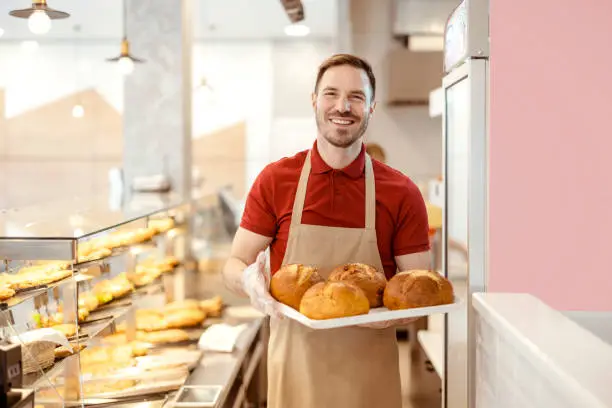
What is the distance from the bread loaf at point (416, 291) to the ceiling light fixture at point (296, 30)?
4811mm

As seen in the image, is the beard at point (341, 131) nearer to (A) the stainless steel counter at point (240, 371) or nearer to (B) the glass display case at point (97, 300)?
(B) the glass display case at point (97, 300)

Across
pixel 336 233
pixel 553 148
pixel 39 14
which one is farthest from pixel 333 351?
pixel 39 14

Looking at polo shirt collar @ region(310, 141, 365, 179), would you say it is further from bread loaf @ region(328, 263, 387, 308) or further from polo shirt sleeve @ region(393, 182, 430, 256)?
bread loaf @ region(328, 263, 387, 308)

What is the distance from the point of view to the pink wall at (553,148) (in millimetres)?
2047

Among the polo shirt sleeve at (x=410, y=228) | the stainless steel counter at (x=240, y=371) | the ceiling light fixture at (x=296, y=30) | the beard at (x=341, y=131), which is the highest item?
the ceiling light fixture at (x=296, y=30)

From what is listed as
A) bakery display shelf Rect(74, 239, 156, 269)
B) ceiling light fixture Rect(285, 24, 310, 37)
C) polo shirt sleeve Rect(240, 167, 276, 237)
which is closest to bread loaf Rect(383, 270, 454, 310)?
polo shirt sleeve Rect(240, 167, 276, 237)

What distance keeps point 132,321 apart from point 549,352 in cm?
235

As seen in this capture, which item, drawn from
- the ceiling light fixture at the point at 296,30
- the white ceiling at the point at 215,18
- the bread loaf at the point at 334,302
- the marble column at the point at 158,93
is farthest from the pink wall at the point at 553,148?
the white ceiling at the point at 215,18

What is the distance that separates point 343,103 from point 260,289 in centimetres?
59

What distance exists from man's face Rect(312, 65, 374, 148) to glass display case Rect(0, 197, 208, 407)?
84cm

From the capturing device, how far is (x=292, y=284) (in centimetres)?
170

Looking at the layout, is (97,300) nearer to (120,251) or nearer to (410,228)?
(120,251)

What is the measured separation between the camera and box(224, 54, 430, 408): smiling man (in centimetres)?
200

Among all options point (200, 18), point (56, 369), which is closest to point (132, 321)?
point (56, 369)
